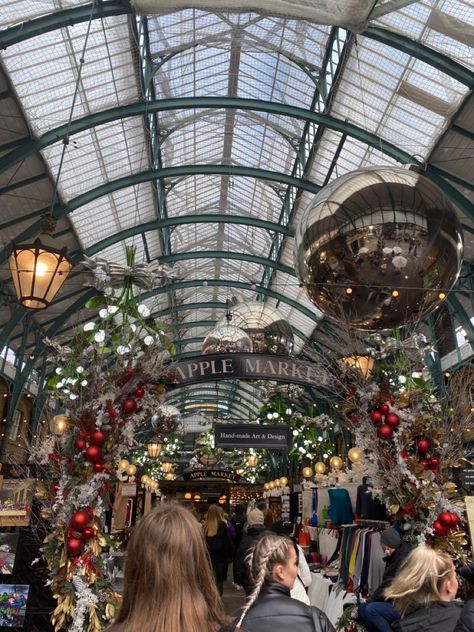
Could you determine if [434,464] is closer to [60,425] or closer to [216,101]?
[60,425]

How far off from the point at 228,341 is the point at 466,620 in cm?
451

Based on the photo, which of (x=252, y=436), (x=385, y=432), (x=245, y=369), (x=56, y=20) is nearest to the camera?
(x=385, y=432)

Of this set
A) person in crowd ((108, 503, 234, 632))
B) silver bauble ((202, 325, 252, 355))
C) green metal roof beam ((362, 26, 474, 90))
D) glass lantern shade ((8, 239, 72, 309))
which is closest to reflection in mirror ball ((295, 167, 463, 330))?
person in crowd ((108, 503, 234, 632))

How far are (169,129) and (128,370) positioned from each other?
1213cm

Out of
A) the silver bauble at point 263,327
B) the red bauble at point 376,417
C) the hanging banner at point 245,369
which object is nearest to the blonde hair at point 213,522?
the silver bauble at point 263,327

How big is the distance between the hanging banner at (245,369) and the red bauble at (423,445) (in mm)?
1333

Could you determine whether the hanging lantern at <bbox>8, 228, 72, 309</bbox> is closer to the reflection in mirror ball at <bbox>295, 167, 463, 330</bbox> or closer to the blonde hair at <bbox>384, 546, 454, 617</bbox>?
the reflection in mirror ball at <bbox>295, 167, 463, 330</bbox>

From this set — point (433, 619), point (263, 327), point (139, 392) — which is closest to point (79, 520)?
point (139, 392)

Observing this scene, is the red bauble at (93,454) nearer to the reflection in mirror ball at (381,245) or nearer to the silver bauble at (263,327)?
the reflection in mirror ball at (381,245)

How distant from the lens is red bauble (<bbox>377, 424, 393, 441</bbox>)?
16.9ft

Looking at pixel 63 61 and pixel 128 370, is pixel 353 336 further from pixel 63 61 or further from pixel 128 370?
pixel 63 61

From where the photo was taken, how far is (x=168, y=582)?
4.23ft

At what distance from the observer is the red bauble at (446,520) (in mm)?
4992

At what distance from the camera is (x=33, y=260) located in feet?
15.0
